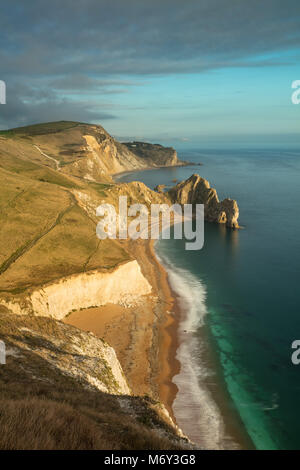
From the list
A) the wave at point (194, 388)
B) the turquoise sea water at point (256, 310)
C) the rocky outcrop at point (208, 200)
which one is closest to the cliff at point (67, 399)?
the wave at point (194, 388)

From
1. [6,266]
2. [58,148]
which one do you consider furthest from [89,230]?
[58,148]

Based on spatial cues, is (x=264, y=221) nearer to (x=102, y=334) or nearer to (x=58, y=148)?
(x=102, y=334)

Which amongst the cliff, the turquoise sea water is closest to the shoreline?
the turquoise sea water

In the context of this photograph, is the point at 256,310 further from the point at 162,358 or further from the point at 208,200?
the point at 208,200

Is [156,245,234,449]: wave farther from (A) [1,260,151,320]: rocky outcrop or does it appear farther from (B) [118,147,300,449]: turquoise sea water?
(A) [1,260,151,320]: rocky outcrop

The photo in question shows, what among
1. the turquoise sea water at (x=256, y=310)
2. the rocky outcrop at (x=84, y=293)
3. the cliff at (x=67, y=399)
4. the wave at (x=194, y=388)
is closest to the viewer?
the cliff at (x=67, y=399)

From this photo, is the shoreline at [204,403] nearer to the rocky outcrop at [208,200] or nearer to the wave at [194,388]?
Result: the wave at [194,388]
